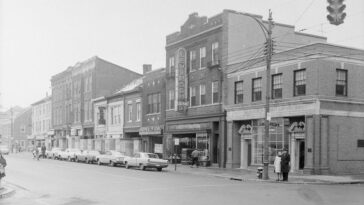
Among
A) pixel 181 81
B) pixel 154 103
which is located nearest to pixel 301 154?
pixel 181 81

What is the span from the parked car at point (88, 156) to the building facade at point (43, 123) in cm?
3189

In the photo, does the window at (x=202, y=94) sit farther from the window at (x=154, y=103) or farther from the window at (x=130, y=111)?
the window at (x=130, y=111)

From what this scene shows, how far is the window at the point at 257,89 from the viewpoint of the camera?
35094 millimetres

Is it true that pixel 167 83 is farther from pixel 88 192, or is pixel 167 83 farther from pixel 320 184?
pixel 88 192

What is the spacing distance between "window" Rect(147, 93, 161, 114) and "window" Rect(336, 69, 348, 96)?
68.7 feet

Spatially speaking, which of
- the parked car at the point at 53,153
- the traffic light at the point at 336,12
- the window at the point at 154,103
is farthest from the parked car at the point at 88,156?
the traffic light at the point at 336,12

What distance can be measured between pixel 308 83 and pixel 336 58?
7.30ft

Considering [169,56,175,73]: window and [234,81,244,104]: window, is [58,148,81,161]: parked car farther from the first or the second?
[234,81,244,104]: window

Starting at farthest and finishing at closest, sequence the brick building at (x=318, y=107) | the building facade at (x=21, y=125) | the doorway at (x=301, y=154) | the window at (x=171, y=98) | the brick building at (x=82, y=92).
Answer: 1. the building facade at (x=21, y=125)
2. the brick building at (x=82, y=92)
3. the window at (x=171, y=98)
4. the doorway at (x=301, y=154)
5. the brick building at (x=318, y=107)

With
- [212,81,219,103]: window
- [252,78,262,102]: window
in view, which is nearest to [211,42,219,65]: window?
[212,81,219,103]: window

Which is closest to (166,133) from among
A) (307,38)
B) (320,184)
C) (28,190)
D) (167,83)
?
(167,83)

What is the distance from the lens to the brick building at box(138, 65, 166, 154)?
48.0 meters

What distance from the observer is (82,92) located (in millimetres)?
68750

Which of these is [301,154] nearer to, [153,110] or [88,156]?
[153,110]
